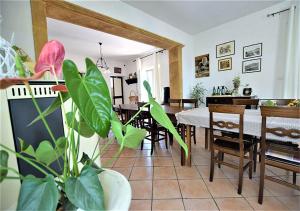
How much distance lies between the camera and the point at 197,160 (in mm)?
2336

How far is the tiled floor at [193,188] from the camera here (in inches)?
56.5

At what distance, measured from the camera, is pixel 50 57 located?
460 mm

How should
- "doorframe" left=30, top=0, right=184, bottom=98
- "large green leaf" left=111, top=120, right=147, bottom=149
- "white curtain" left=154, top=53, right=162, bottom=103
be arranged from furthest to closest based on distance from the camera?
"white curtain" left=154, top=53, right=162, bottom=103 → "doorframe" left=30, top=0, right=184, bottom=98 → "large green leaf" left=111, top=120, right=147, bottom=149

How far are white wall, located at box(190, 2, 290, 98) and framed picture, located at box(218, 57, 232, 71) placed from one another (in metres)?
0.08

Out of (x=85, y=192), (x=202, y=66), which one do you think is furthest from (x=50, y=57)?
(x=202, y=66)

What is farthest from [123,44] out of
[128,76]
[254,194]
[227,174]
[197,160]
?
[254,194]

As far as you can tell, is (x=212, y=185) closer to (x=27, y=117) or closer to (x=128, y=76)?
(x=27, y=117)

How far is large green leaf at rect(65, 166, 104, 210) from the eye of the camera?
39 cm

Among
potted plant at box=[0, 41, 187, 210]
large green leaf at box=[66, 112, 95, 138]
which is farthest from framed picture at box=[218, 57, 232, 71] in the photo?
large green leaf at box=[66, 112, 95, 138]

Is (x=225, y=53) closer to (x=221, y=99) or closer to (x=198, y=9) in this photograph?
(x=221, y=99)

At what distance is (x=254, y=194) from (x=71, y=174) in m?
1.82

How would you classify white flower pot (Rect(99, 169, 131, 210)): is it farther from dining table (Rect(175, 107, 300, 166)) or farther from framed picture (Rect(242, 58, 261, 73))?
framed picture (Rect(242, 58, 261, 73))

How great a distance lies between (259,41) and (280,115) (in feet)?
10.1

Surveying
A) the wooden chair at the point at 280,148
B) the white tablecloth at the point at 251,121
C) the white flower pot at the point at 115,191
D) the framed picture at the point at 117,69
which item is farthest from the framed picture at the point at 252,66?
the framed picture at the point at 117,69
